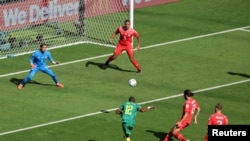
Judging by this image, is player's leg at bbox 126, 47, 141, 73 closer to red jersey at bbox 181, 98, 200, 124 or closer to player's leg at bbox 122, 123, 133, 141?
red jersey at bbox 181, 98, 200, 124

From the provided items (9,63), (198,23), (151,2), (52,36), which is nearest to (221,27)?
(198,23)

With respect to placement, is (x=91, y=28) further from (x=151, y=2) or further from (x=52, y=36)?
(x=151, y=2)

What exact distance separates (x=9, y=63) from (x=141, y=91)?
678 centimetres

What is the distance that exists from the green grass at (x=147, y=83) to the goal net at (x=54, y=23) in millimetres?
924

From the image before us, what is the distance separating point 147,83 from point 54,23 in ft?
25.7

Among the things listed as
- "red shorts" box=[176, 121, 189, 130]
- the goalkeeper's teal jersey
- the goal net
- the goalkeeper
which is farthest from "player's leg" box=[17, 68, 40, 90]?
"red shorts" box=[176, 121, 189, 130]

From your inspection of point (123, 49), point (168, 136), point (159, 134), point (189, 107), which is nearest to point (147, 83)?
point (123, 49)

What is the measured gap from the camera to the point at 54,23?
4481 cm

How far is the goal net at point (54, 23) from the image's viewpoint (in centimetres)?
4350

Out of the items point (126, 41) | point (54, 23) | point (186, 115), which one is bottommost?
point (54, 23)

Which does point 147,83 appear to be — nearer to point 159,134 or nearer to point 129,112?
point 159,134

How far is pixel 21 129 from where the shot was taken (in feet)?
109

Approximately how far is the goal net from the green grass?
3.03ft

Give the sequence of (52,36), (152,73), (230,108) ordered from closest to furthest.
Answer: (230,108) → (152,73) → (52,36)
